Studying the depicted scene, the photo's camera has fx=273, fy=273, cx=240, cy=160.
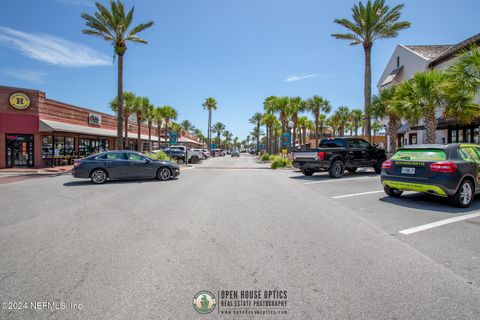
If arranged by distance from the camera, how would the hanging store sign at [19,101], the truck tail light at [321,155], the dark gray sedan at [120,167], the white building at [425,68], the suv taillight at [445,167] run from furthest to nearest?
the hanging store sign at [19,101] → the white building at [425,68] → the truck tail light at [321,155] → the dark gray sedan at [120,167] → the suv taillight at [445,167]

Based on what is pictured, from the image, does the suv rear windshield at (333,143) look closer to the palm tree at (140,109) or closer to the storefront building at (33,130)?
the storefront building at (33,130)

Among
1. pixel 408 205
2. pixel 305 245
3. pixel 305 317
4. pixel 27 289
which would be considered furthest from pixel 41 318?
pixel 408 205

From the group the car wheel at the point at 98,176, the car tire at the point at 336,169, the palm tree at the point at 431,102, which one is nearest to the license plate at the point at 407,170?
the car tire at the point at 336,169

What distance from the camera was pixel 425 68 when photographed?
24312mm

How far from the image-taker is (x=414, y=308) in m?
2.55

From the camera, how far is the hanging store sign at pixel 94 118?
1142 inches

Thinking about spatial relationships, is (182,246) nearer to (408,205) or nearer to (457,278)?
(457,278)

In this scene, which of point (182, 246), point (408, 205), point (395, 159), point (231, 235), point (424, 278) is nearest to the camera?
point (424, 278)

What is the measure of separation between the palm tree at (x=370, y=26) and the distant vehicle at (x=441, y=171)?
1509 cm

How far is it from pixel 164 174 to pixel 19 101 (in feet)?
56.4

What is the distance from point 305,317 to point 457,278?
6.75 ft

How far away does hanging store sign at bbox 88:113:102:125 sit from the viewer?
29000mm

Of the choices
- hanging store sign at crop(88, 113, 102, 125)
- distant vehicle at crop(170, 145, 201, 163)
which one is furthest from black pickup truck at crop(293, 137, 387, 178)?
hanging store sign at crop(88, 113, 102, 125)

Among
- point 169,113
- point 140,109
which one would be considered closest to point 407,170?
point 140,109
